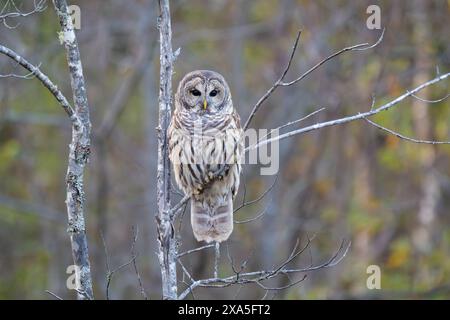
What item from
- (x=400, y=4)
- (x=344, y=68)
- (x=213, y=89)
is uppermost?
(x=400, y=4)

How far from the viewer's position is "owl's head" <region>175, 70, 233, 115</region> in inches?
261

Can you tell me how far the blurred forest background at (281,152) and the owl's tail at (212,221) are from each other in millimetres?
4266

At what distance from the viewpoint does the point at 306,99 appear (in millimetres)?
12375

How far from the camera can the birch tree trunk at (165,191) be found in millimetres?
5145

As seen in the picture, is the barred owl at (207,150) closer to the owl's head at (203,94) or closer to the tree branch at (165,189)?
the owl's head at (203,94)

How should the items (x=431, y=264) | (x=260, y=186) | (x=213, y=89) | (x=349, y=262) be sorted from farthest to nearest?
(x=260, y=186), (x=349, y=262), (x=431, y=264), (x=213, y=89)

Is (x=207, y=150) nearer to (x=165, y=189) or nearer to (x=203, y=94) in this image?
(x=203, y=94)

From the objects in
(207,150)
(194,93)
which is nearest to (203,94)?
(194,93)

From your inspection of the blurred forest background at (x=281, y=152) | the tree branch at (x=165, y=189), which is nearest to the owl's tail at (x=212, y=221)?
the tree branch at (x=165, y=189)

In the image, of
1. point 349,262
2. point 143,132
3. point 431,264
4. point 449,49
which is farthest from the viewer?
point 143,132

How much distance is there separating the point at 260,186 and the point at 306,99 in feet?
5.71
